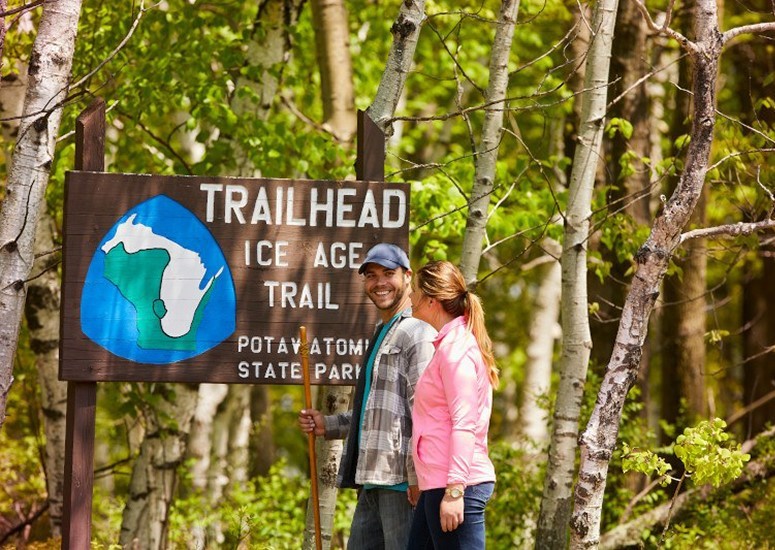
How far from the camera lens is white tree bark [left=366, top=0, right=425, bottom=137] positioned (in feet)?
21.4

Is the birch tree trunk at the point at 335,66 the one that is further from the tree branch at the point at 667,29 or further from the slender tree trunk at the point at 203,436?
the tree branch at the point at 667,29

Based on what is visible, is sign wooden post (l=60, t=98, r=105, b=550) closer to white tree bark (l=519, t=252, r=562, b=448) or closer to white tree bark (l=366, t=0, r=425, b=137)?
white tree bark (l=366, t=0, r=425, b=137)

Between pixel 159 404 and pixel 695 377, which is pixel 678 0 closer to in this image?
pixel 695 377

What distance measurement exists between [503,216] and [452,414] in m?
5.19

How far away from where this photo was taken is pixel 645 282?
5555 millimetres

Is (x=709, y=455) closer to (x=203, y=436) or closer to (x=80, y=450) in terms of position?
(x=80, y=450)

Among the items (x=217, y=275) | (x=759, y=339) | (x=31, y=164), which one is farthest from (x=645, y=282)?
(x=759, y=339)

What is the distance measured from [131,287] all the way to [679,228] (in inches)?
112

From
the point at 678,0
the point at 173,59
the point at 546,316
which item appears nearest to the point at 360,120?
the point at 173,59

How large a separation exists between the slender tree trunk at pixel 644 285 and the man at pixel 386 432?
3.26ft

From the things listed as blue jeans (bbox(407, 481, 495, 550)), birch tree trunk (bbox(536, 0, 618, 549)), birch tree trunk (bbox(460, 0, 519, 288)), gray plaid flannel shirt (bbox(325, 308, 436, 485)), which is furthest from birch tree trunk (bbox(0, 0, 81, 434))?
birch tree trunk (bbox(536, 0, 618, 549))

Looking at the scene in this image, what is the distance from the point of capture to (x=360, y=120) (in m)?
6.10

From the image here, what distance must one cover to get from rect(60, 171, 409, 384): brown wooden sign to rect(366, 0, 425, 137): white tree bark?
0.63 metres

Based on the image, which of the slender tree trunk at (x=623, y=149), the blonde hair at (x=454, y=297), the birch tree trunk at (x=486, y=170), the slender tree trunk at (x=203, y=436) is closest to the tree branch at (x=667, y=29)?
the blonde hair at (x=454, y=297)
